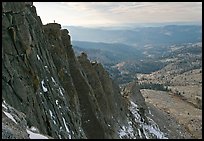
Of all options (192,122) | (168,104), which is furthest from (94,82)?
(168,104)

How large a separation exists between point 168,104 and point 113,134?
11602 cm

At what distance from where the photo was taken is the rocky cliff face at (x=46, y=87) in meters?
31.9

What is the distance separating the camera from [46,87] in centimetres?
4041

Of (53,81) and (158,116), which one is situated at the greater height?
(53,81)

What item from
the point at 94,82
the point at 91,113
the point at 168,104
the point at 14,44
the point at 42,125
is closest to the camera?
the point at 42,125

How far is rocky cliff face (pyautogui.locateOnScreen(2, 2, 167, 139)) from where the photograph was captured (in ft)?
105

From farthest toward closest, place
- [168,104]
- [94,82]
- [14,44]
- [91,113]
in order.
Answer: [168,104] → [94,82] → [91,113] → [14,44]

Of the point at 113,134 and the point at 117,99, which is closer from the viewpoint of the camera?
the point at 113,134

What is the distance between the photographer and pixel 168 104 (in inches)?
6594

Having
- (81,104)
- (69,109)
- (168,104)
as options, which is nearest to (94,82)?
(81,104)

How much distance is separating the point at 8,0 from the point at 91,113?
2407 cm

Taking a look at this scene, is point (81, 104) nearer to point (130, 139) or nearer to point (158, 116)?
point (130, 139)

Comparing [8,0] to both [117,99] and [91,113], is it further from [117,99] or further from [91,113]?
[117,99]

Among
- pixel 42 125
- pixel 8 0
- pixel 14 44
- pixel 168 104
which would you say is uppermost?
pixel 8 0
